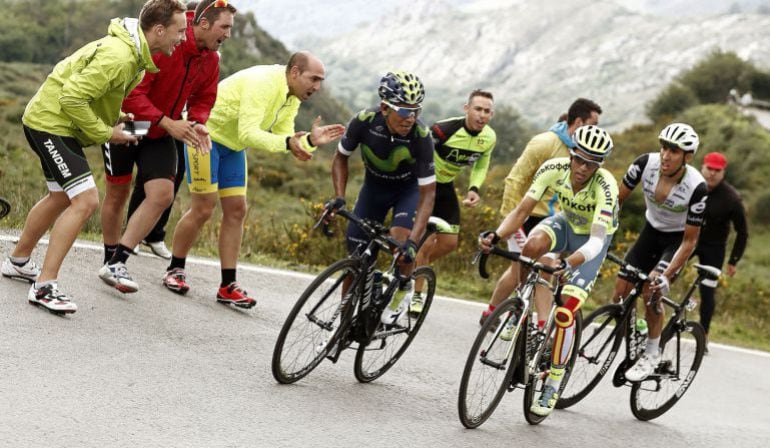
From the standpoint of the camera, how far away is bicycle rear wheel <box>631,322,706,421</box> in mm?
8305

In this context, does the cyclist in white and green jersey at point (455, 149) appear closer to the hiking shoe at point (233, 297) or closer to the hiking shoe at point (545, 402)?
the hiking shoe at point (233, 297)

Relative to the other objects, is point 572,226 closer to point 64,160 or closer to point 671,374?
point 671,374

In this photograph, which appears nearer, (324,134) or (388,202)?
(324,134)

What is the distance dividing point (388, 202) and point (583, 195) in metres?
1.50

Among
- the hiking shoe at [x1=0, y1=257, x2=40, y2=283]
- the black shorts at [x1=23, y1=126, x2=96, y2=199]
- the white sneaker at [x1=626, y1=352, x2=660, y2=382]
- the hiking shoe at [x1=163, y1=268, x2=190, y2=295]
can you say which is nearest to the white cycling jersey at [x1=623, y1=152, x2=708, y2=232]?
the white sneaker at [x1=626, y1=352, x2=660, y2=382]

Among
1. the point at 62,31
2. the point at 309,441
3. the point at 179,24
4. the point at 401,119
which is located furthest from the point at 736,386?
the point at 62,31

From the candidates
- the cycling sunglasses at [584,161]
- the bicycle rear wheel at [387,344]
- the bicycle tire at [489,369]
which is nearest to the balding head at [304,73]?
the bicycle rear wheel at [387,344]

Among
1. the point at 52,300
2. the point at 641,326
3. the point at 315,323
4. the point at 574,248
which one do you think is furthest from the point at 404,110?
the point at 641,326

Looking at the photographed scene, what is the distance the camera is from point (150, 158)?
7.95 m

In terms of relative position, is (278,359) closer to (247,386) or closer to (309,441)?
(247,386)

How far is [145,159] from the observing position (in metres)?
7.95

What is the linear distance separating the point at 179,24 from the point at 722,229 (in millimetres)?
7128

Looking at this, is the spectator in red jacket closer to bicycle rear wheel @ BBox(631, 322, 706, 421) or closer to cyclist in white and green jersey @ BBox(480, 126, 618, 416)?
cyclist in white and green jersey @ BBox(480, 126, 618, 416)

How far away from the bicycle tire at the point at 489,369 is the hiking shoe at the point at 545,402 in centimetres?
37
